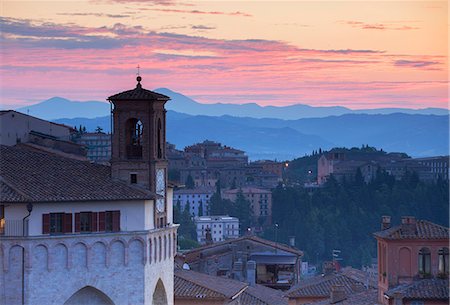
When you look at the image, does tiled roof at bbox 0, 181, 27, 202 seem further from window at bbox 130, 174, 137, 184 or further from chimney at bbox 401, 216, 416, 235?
chimney at bbox 401, 216, 416, 235

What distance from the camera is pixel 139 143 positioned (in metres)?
46.9

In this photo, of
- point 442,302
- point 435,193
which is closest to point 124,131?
point 442,302

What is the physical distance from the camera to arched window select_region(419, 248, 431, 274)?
2068 inches

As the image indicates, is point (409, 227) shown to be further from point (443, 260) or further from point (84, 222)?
point (84, 222)

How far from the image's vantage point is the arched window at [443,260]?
172ft

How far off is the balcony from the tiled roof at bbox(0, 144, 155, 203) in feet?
1.98

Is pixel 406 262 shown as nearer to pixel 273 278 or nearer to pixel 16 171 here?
pixel 16 171

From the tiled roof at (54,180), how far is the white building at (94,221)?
0.03m

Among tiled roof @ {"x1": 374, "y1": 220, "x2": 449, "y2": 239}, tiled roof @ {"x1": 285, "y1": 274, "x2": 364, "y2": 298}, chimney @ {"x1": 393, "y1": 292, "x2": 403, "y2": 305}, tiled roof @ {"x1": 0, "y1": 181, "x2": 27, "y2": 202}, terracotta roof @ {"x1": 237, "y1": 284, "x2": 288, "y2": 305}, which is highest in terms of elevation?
tiled roof @ {"x1": 0, "y1": 181, "x2": 27, "y2": 202}

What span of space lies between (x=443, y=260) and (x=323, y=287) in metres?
12.2

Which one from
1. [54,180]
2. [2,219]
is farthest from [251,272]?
[2,219]

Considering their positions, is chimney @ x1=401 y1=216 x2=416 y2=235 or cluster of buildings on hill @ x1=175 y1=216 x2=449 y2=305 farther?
chimney @ x1=401 y1=216 x2=416 y2=235

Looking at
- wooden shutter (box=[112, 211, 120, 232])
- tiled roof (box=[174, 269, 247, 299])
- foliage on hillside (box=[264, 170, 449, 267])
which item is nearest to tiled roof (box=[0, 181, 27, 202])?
wooden shutter (box=[112, 211, 120, 232])

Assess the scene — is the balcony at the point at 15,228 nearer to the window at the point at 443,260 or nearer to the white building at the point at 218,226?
the window at the point at 443,260
